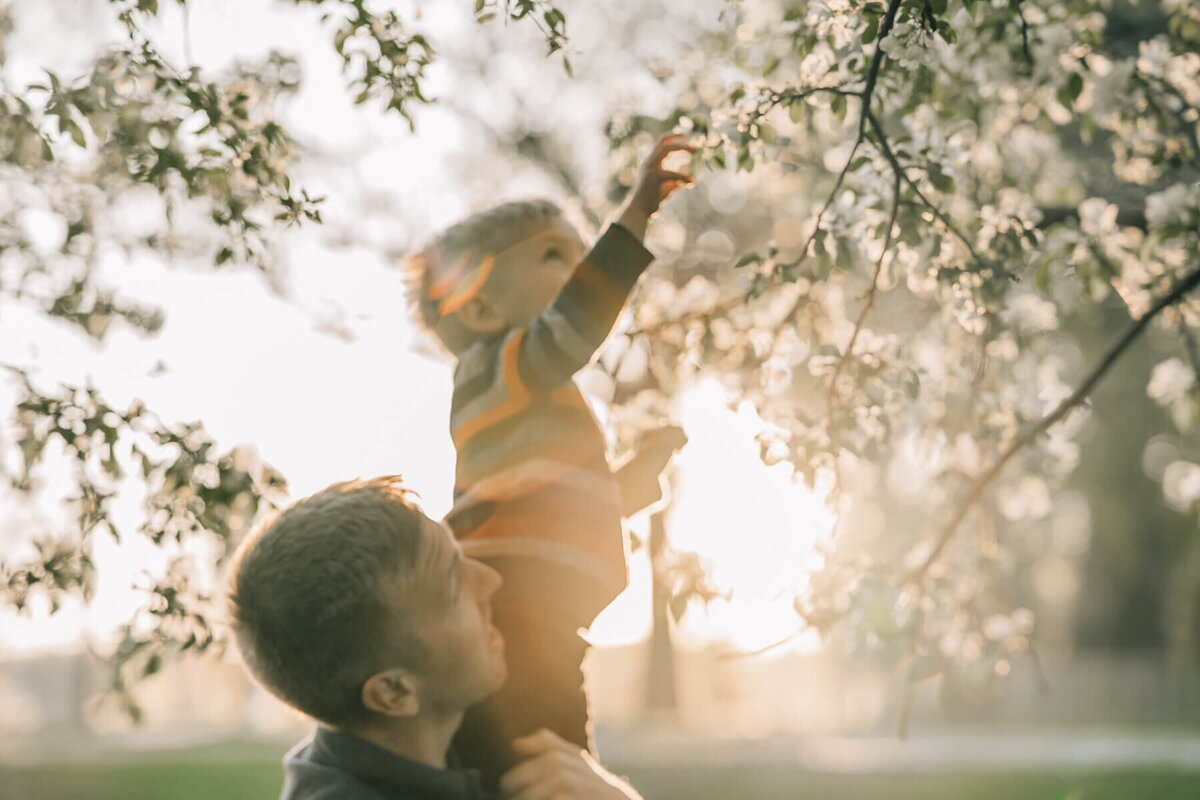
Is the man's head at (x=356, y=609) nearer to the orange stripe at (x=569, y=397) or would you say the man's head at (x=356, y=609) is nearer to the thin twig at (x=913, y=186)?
the orange stripe at (x=569, y=397)

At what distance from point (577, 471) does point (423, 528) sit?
21.5 inches

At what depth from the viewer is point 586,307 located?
7.57ft

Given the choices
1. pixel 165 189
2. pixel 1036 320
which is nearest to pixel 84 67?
pixel 165 189

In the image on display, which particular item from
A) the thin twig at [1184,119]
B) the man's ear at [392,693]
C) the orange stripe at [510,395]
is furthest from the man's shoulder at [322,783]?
the thin twig at [1184,119]

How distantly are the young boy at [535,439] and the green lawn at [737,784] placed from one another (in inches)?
284

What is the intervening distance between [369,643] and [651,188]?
1129mm

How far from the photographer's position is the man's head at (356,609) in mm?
1807

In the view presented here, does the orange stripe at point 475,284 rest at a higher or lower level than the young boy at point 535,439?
higher

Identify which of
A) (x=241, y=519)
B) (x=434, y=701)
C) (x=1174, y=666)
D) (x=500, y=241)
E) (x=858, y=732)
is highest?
(x=1174, y=666)

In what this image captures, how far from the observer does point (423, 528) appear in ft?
6.31

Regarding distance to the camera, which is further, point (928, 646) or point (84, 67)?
point (928, 646)

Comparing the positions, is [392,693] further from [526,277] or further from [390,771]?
Result: [526,277]

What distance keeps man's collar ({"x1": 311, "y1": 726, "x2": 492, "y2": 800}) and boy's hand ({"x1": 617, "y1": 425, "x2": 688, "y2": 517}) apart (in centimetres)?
97

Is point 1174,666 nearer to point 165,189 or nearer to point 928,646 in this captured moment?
point 928,646
